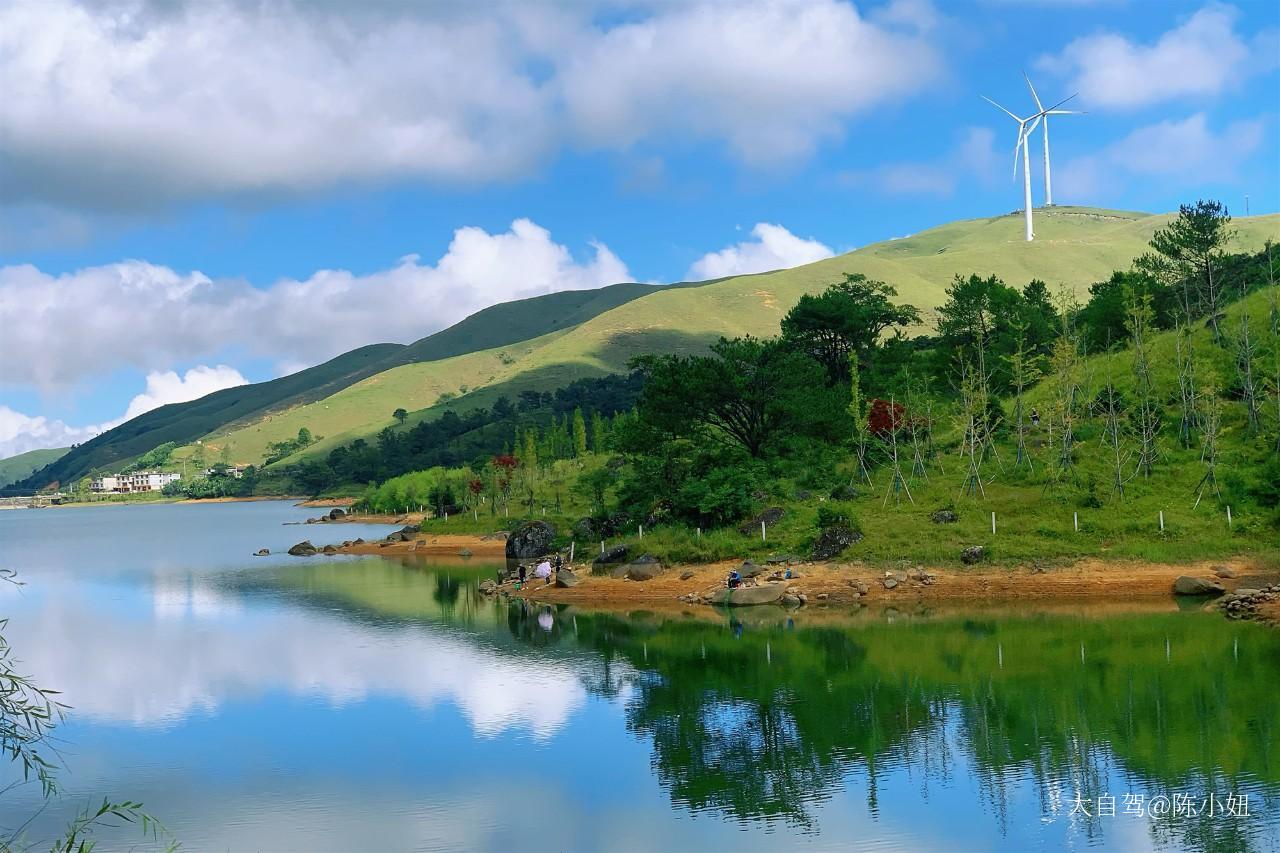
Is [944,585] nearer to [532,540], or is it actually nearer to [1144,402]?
[1144,402]

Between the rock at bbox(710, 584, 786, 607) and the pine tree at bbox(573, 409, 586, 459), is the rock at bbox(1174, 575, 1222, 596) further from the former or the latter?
the pine tree at bbox(573, 409, 586, 459)

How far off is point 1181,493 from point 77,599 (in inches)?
2437

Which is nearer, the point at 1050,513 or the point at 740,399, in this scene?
the point at 1050,513

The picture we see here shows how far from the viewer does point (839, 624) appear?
133 feet

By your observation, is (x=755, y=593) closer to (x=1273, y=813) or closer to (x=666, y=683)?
(x=666, y=683)

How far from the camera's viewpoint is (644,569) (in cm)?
5147

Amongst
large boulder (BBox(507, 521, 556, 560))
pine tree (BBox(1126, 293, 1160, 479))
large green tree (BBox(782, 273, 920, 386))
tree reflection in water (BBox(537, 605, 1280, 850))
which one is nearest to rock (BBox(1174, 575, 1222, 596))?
tree reflection in water (BBox(537, 605, 1280, 850))

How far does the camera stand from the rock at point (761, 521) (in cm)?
5238

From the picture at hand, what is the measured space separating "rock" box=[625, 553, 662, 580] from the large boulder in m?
14.7

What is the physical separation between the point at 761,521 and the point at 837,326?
33.8m

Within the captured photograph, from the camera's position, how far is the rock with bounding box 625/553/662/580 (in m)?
51.2

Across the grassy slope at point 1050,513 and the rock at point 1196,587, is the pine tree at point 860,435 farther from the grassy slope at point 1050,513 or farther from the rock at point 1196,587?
the rock at point 1196,587

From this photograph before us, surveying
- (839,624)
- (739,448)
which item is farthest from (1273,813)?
(739,448)

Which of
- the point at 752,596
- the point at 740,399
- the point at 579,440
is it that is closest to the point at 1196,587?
the point at 752,596
